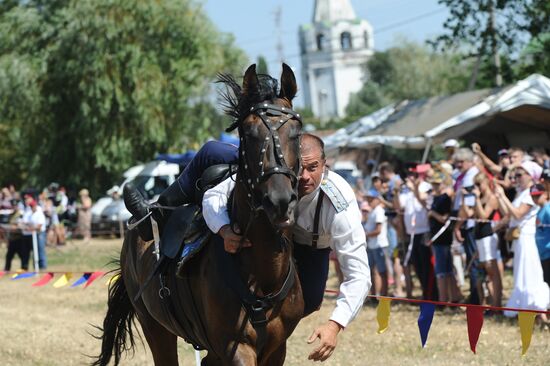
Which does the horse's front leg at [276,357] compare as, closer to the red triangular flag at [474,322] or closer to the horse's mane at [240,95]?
the horse's mane at [240,95]

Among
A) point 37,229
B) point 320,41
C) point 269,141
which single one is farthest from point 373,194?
point 320,41

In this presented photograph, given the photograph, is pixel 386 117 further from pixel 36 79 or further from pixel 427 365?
pixel 36 79

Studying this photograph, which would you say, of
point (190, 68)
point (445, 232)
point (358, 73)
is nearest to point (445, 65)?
point (190, 68)

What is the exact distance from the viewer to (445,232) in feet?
40.0

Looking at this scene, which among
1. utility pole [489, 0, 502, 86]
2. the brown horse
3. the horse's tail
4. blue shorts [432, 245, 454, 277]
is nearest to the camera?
the brown horse

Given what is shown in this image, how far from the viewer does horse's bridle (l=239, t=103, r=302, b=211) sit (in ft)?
14.3

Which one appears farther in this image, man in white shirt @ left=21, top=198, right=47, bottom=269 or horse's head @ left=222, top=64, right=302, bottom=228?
man in white shirt @ left=21, top=198, right=47, bottom=269

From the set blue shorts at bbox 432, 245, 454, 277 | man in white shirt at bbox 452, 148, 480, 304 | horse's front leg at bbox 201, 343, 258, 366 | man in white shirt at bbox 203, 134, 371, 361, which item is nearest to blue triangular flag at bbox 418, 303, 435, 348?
Answer: man in white shirt at bbox 203, 134, 371, 361

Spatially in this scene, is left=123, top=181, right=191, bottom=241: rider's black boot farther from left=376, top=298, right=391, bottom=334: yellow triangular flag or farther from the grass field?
left=376, top=298, right=391, bottom=334: yellow triangular flag

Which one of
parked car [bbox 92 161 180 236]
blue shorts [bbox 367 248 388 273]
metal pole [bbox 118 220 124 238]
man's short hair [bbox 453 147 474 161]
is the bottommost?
metal pole [bbox 118 220 124 238]

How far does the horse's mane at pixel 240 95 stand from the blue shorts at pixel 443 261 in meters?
7.60

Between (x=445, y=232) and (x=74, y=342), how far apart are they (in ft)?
16.1

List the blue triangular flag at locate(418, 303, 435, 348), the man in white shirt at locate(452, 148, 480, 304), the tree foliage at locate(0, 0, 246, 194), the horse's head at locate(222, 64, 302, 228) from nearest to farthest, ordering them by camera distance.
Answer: the horse's head at locate(222, 64, 302, 228), the blue triangular flag at locate(418, 303, 435, 348), the man in white shirt at locate(452, 148, 480, 304), the tree foliage at locate(0, 0, 246, 194)

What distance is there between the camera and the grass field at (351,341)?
29.7 feet
